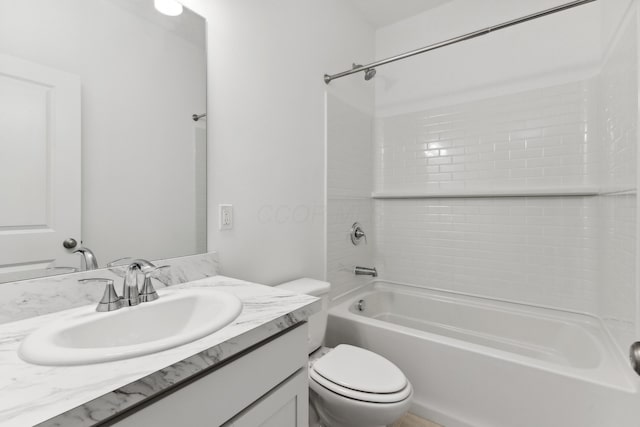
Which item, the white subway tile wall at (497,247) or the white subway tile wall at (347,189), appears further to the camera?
the white subway tile wall at (347,189)

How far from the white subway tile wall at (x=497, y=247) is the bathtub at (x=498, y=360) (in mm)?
110

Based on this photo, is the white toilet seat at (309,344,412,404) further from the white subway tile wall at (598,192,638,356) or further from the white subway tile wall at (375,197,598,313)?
the white subway tile wall at (375,197,598,313)

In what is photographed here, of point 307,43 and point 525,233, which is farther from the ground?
point 307,43

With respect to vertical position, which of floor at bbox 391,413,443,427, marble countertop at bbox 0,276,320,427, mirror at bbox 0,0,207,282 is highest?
mirror at bbox 0,0,207,282

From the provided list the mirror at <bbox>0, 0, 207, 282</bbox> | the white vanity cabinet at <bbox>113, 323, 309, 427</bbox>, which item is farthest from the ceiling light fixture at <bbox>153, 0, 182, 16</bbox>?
the white vanity cabinet at <bbox>113, 323, 309, 427</bbox>

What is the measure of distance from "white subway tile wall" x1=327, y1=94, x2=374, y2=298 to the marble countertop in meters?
1.32

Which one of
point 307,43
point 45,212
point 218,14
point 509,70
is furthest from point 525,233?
point 45,212

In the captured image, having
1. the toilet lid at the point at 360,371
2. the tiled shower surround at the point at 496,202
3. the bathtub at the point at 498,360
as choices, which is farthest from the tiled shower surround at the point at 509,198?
the toilet lid at the point at 360,371

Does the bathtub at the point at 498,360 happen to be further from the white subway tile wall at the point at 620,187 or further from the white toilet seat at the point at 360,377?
the white toilet seat at the point at 360,377

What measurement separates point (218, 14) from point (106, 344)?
4.32 feet

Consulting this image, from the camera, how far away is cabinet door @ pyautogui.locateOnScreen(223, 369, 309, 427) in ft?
2.31

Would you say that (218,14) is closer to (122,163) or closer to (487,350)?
(122,163)

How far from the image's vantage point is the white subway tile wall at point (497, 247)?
1795 mm

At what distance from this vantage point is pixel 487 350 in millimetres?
1390
